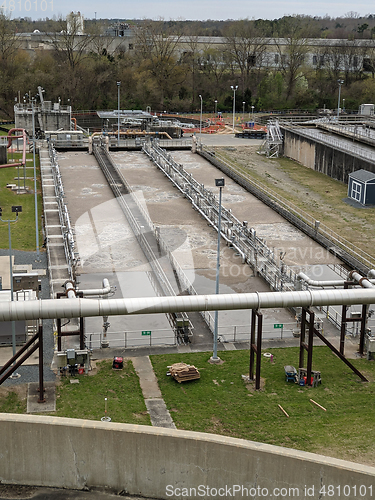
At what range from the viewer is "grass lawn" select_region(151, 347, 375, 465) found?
22.3m

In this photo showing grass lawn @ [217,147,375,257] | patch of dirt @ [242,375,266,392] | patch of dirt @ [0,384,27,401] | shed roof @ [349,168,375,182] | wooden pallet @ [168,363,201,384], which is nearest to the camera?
patch of dirt @ [0,384,27,401]

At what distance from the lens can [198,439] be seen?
1873cm

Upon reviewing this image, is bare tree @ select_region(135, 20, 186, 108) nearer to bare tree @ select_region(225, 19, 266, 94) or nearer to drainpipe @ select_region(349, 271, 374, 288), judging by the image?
bare tree @ select_region(225, 19, 266, 94)

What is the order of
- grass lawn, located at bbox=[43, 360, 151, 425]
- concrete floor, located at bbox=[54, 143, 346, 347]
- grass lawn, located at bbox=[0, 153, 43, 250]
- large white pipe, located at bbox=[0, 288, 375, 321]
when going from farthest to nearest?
grass lawn, located at bbox=[0, 153, 43, 250] < concrete floor, located at bbox=[54, 143, 346, 347] < large white pipe, located at bbox=[0, 288, 375, 321] < grass lawn, located at bbox=[43, 360, 151, 425]

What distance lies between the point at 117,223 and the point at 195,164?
24.1 metres

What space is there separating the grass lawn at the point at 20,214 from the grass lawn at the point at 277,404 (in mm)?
18200

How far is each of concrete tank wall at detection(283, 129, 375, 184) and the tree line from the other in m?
41.3

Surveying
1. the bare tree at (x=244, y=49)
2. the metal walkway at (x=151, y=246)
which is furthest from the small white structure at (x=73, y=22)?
the metal walkway at (x=151, y=246)

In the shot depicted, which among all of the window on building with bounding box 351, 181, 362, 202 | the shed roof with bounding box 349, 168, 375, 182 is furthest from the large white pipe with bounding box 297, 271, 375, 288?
the window on building with bounding box 351, 181, 362, 202

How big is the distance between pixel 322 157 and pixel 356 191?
13.2 meters

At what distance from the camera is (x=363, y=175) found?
56.3 meters

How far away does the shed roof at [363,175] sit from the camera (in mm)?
55094

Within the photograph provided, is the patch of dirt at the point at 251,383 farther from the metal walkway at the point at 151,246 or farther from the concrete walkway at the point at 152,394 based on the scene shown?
the metal walkway at the point at 151,246

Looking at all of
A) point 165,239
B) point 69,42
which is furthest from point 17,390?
point 69,42
